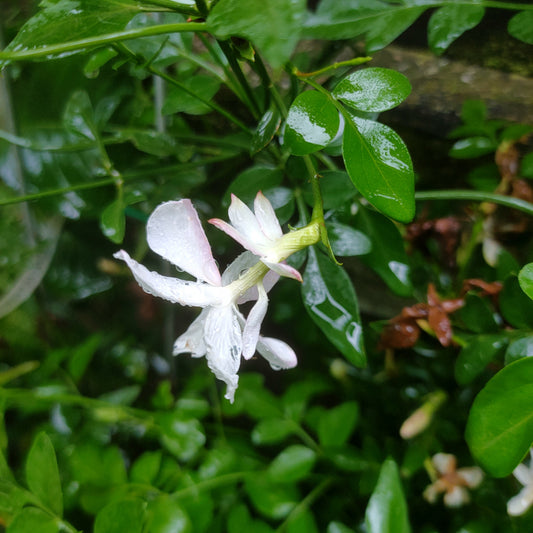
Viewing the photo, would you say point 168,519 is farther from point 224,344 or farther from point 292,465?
→ point 224,344

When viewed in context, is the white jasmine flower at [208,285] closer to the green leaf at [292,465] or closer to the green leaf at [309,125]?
the green leaf at [309,125]

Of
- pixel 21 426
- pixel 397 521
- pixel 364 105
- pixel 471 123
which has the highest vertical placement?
pixel 364 105

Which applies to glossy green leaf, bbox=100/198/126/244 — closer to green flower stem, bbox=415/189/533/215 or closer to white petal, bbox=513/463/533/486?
green flower stem, bbox=415/189/533/215

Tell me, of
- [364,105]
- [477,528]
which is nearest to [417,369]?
[477,528]

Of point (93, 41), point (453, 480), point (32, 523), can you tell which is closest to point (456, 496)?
point (453, 480)

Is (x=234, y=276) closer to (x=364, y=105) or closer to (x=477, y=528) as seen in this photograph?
(x=364, y=105)

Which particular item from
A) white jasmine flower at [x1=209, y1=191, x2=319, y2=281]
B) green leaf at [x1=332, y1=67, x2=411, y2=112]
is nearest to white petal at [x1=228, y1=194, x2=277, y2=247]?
white jasmine flower at [x1=209, y1=191, x2=319, y2=281]

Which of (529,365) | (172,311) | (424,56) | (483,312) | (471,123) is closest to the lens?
(529,365)
